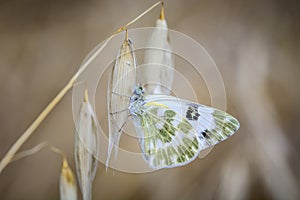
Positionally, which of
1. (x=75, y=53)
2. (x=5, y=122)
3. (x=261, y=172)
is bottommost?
(x=261, y=172)

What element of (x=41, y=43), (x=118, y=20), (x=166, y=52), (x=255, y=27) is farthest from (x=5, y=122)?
(x=255, y=27)

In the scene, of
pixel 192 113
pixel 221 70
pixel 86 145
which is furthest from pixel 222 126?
pixel 221 70

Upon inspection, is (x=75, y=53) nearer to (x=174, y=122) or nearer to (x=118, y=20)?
(x=118, y=20)

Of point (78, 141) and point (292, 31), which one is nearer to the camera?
point (78, 141)

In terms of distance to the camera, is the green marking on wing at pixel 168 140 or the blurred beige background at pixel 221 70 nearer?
the green marking on wing at pixel 168 140

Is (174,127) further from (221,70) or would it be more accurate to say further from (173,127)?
(221,70)

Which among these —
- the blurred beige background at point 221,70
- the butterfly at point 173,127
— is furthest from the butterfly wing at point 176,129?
the blurred beige background at point 221,70

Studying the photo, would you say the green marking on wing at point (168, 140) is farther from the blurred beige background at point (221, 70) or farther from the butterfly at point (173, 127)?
the blurred beige background at point (221, 70)

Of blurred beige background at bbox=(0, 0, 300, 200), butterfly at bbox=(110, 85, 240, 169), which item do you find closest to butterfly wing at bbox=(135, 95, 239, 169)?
butterfly at bbox=(110, 85, 240, 169)
